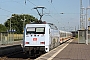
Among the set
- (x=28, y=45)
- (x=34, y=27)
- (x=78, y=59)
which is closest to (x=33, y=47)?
(x=28, y=45)

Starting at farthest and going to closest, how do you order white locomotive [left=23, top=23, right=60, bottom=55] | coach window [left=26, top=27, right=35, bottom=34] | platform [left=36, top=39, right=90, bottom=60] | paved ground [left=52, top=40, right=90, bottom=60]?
coach window [left=26, top=27, right=35, bottom=34] → white locomotive [left=23, top=23, right=60, bottom=55] → paved ground [left=52, top=40, right=90, bottom=60] → platform [left=36, top=39, right=90, bottom=60]

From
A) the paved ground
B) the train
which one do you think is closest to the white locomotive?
the train

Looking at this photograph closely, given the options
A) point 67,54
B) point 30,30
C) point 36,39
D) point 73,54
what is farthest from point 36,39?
point 73,54

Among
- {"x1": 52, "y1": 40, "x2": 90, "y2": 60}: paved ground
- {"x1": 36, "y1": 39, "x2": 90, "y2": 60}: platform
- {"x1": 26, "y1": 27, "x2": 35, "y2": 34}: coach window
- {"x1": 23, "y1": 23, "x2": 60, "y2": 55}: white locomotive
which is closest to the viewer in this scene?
{"x1": 36, "y1": 39, "x2": 90, "y2": 60}: platform

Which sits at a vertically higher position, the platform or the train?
the train

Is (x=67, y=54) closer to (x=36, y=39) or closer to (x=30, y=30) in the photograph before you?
(x=36, y=39)

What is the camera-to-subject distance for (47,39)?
21391 mm

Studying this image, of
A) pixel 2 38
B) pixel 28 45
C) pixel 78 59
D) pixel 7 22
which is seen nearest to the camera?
pixel 78 59

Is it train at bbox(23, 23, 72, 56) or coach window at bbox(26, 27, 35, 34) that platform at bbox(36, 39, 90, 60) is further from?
coach window at bbox(26, 27, 35, 34)

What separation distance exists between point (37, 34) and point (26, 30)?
1.03m

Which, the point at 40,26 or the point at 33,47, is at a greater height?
the point at 40,26

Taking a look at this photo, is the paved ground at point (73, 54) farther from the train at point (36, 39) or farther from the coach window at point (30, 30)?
the coach window at point (30, 30)

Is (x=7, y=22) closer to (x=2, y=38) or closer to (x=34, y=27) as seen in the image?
(x=2, y=38)

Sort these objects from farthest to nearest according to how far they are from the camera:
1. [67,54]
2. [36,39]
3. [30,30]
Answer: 1. [67,54]
2. [30,30]
3. [36,39]
